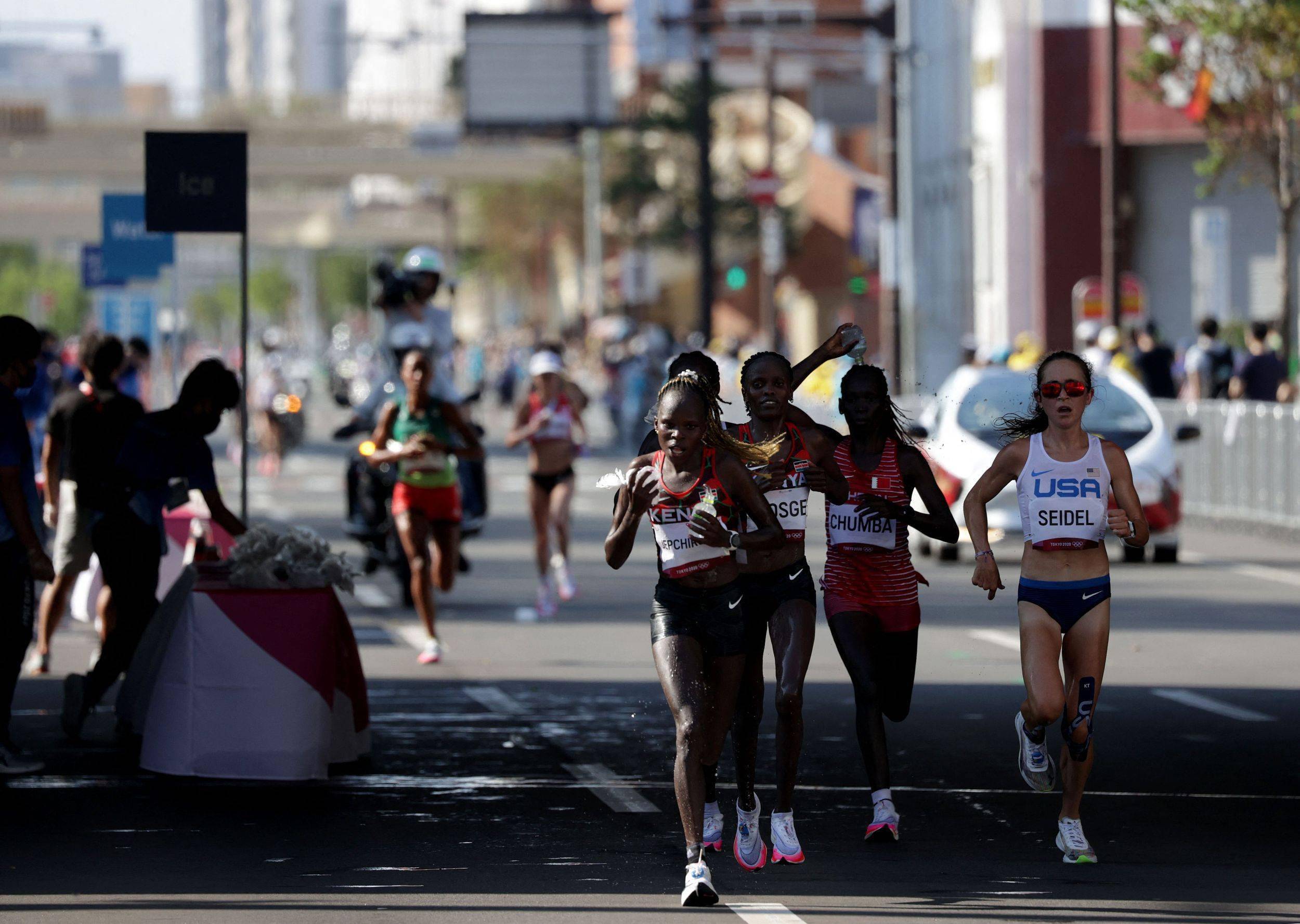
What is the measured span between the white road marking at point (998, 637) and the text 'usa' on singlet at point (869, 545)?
612cm

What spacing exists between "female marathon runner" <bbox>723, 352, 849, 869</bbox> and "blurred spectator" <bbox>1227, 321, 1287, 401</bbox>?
1804 cm

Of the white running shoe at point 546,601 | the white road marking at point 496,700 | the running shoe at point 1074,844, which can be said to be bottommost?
the white road marking at point 496,700

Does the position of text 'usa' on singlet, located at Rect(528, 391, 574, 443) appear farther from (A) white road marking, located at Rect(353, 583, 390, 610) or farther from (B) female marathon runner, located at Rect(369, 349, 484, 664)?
(B) female marathon runner, located at Rect(369, 349, 484, 664)

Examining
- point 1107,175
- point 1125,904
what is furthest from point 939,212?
point 1125,904

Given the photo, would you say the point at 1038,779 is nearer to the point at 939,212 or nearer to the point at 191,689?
the point at 191,689

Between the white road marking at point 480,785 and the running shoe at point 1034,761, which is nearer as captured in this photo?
the running shoe at point 1034,761

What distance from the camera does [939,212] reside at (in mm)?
55969

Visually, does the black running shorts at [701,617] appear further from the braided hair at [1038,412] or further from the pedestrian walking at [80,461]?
the pedestrian walking at [80,461]

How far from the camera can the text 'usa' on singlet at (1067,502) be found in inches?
346

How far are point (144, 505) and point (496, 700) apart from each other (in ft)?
7.36

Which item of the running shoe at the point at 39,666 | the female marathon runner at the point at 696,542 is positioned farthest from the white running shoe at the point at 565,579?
the female marathon runner at the point at 696,542

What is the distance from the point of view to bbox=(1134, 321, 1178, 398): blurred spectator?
28344 mm

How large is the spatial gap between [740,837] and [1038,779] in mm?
1071

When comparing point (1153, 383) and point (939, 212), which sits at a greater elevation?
point (939, 212)
